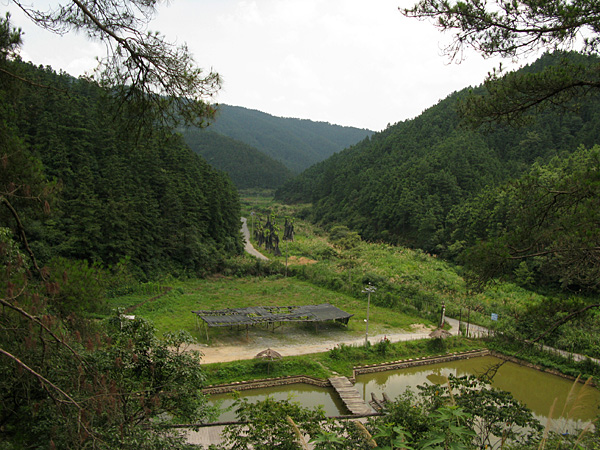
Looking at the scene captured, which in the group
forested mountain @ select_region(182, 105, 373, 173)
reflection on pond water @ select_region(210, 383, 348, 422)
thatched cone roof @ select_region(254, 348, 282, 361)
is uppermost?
forested mountain @ select_region(182, 105, 373, 173)

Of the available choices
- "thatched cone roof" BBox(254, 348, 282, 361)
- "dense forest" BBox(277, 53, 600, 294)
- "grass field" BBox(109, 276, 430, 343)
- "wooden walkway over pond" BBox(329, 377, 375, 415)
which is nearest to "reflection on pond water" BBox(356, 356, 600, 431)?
"wooden walkway over pond" BBox(329, 377, 375, 415)

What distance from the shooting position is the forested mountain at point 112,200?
21.8 metres

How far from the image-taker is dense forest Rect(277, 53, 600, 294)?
35219 mm

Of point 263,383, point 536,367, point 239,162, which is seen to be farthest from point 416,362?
point 239,162

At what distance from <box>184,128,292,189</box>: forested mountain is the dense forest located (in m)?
44.6

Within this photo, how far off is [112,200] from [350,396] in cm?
1802

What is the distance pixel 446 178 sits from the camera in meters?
40.9

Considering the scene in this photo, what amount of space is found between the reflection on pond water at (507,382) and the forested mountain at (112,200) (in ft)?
52.2

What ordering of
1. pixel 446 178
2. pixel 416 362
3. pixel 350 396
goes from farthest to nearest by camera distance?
pixel 446 178
pixel 416 362
pixel 350 396

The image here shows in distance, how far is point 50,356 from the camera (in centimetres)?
416

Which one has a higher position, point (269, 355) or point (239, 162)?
point (239, 162)

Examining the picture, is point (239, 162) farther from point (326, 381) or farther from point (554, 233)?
point (554, 233)

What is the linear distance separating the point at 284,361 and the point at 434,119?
51745 millimetres

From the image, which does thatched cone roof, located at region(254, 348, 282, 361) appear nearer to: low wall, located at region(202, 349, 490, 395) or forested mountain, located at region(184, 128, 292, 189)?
low wall, located at region(202, 349, 490, 395)
